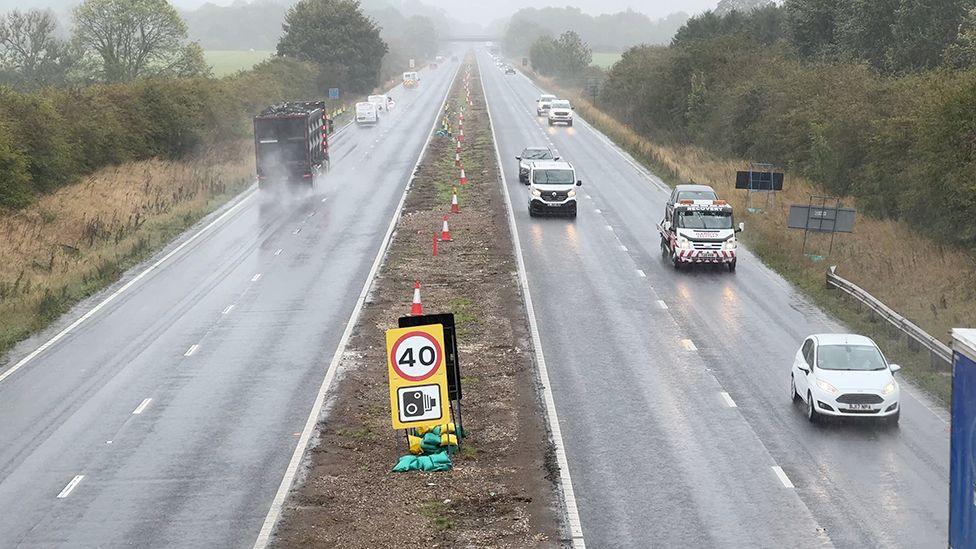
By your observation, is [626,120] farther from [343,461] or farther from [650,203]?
[343,461]

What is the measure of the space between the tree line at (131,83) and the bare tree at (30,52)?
10cm

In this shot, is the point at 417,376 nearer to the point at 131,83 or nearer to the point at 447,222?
the point at 447,222

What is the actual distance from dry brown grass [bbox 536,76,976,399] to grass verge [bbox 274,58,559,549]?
8635 millimetres

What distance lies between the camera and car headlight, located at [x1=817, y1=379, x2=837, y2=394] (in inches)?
828

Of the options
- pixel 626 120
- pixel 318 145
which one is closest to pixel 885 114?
pixel 318 145

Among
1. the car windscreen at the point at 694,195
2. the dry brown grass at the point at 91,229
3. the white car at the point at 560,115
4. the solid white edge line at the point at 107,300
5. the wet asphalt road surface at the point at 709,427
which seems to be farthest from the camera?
the white car at the point at 560,115

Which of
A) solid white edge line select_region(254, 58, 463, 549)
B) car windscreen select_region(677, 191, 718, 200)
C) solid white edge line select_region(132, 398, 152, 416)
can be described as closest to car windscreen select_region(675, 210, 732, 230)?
car windscreen select_region(677, 191, 718, 200)

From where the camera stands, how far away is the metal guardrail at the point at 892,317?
80.7 feet

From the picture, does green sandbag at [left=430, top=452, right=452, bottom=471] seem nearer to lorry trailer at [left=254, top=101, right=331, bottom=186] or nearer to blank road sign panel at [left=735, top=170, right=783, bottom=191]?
blank road sign panel at [left=735, top=170, right=783, bottom=191]

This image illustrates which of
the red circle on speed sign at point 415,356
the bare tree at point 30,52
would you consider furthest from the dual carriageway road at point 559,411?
the bare tree at point 30,52

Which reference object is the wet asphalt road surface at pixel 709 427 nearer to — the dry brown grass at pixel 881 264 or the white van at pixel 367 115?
the dry brown grass at pixel 881 264

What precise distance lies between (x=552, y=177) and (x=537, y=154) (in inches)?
421

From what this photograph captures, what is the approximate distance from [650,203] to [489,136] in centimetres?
3268

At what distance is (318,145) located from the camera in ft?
195
